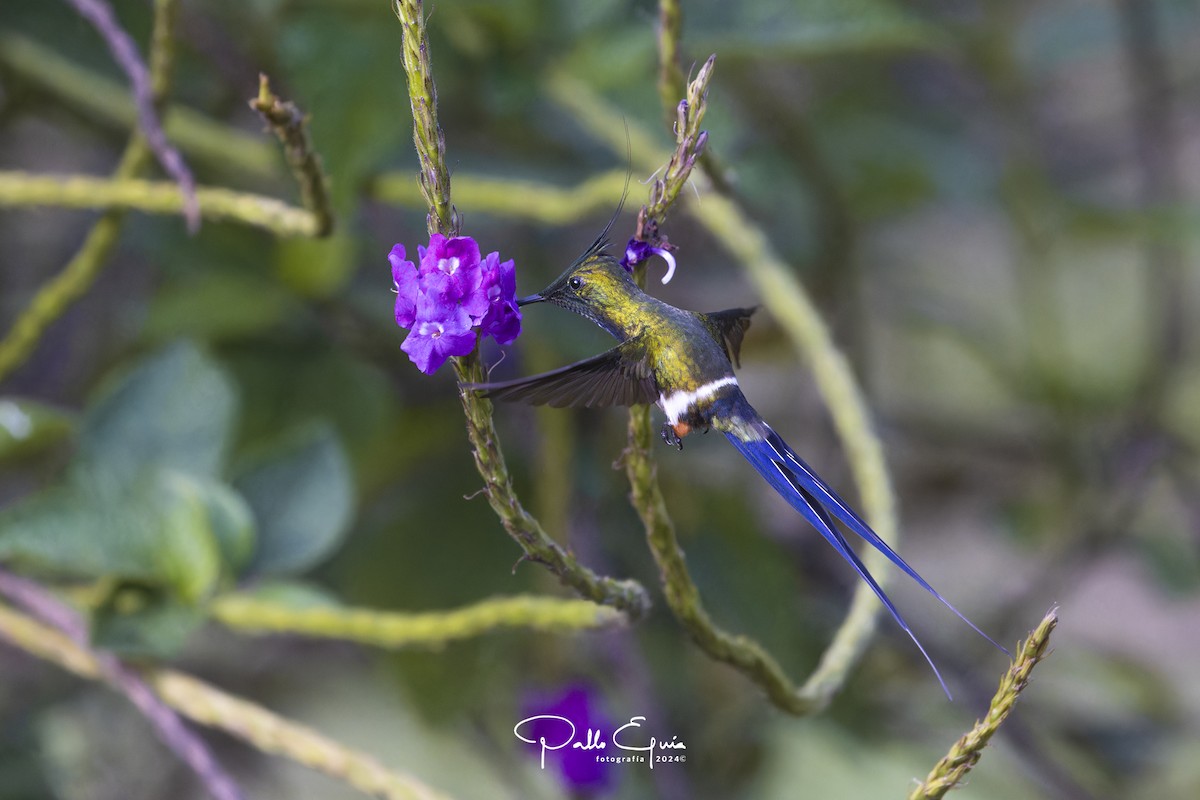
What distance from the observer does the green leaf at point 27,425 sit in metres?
0.98

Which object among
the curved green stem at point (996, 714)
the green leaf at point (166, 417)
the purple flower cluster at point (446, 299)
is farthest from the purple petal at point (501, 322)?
the green leaf at point (166, 417)

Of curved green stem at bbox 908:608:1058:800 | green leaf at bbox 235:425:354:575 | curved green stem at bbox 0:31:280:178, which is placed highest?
curved green stem at bbox 0:31:280:178

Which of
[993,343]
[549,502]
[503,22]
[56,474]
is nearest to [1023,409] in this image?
[993,343]

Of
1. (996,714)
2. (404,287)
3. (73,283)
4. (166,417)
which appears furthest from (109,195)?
(996,714)

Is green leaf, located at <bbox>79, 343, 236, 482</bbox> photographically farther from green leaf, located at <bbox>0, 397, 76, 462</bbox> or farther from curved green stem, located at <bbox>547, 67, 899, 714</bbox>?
curved green stem, located at <bbox>547, 67, 899, 714</bbox>

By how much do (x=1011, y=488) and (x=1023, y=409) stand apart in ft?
0.45

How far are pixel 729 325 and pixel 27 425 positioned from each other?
67cm

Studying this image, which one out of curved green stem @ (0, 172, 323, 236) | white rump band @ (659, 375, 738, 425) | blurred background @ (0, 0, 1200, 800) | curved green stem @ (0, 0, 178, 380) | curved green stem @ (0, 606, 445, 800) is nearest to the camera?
white rump band @ (659, 375, 738, 425)

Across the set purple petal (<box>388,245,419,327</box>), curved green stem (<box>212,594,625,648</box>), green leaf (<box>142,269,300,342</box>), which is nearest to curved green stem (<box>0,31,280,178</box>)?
green leaf (<box>142,269,300,342</box>)

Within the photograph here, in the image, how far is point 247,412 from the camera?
3.95 feet

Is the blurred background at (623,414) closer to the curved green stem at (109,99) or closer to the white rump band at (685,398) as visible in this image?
the curved green stem at (109,99)

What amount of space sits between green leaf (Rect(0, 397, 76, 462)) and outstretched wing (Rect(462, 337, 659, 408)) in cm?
67

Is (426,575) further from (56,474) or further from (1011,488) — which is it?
(1011,488)

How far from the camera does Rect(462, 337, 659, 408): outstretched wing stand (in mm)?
444
